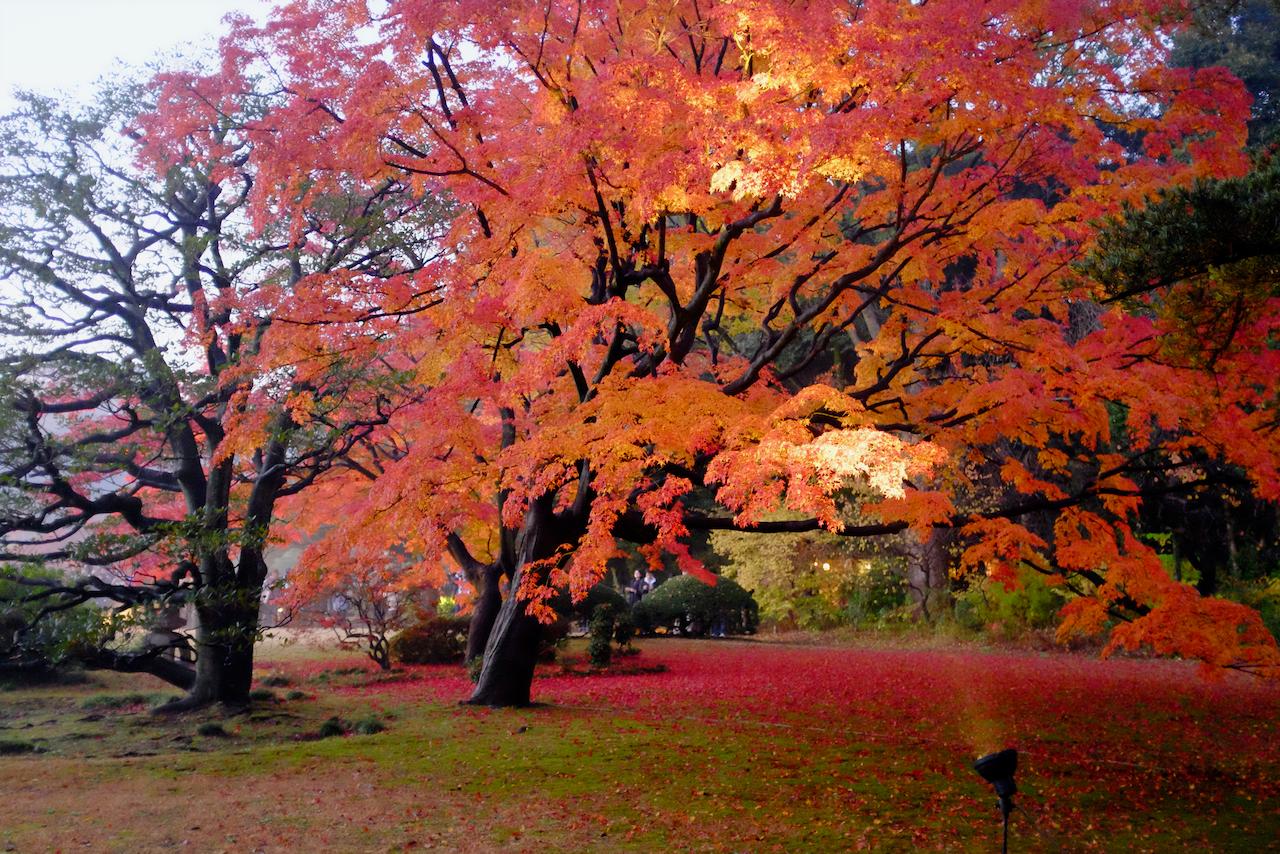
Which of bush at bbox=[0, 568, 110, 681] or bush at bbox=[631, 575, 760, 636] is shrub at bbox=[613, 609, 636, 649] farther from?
bush at bbox=[0, 568, 110, 681]

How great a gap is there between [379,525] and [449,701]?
2829 mm

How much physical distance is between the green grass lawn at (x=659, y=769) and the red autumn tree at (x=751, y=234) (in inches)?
53.6

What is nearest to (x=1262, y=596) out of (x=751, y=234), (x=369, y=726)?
(x=751, y=234)

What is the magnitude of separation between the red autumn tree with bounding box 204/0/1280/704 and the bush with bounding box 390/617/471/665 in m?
6.89

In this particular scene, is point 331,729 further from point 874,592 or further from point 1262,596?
point 874,592

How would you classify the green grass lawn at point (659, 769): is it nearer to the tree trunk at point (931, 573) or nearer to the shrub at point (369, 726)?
the shrub at point (369, 726)

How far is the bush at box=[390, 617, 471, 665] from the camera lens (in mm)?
16688

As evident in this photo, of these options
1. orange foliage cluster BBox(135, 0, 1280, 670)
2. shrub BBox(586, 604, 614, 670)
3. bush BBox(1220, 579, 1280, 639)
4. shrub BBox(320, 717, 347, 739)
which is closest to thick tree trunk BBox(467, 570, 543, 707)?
orange foliage cluster BBox(135, 0, 1280, 670)

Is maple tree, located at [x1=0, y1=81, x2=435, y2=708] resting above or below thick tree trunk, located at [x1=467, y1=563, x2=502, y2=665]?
above

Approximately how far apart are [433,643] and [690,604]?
804 centimetres

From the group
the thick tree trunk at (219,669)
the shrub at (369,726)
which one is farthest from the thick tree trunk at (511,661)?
the thick tree trunk at (219,669)

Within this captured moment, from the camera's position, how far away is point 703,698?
11445 mm

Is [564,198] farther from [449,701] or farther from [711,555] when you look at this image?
[711,555]

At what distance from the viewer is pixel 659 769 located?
715 cm
